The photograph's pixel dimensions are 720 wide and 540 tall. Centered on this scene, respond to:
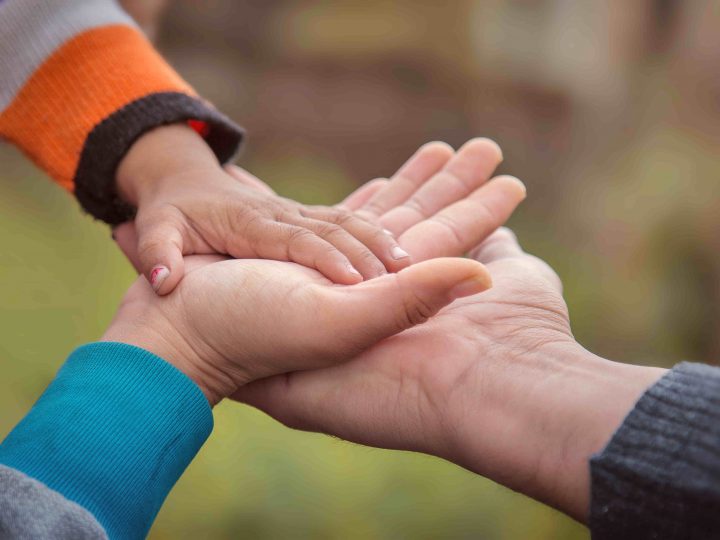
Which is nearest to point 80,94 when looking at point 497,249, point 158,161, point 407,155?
point 158,161

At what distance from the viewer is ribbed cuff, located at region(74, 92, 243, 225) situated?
857 mm

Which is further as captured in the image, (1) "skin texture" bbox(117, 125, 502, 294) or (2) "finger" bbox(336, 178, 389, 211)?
(2) "finger" bbox(336, 178, 389, 211)

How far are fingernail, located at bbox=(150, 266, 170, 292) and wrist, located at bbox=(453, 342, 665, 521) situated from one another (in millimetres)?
275

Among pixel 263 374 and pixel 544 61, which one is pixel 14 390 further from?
pixel 544 61

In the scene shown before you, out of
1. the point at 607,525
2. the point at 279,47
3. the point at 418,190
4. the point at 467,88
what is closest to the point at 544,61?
the point at 467,88

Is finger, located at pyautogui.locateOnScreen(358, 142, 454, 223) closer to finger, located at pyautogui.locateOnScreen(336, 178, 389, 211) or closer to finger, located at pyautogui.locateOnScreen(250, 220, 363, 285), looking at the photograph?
finger, located at pyautogui.locateOnScreen(336, 178, 389, 211)

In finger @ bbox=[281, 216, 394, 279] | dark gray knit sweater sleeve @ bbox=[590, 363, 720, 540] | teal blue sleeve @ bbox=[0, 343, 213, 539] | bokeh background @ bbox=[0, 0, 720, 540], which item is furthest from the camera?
bokeh background @ bbox=[0, 0, 720, 540]

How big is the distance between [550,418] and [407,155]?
1577 millimetres

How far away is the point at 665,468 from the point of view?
470 millimetres

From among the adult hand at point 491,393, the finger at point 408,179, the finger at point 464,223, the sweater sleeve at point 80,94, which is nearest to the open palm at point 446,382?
the adult hand at point 491,393

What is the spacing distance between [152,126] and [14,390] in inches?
31.1

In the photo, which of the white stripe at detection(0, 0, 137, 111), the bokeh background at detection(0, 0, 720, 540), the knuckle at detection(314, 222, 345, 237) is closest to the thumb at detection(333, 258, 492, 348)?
the knuckle at detection(314, 222, 345, 237)

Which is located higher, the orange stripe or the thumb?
the orange stripe

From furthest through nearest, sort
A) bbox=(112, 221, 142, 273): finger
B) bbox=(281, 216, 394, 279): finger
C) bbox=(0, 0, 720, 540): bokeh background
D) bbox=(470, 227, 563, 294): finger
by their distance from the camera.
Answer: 1. bbox=(0, 0, 720, 540): bokeh background
2. bbox=(112, 221, 142, 273): finger
3. bbox=(470, 227, 563, 294): finger
4. bbox=(281, 216, 394, 279): finger
